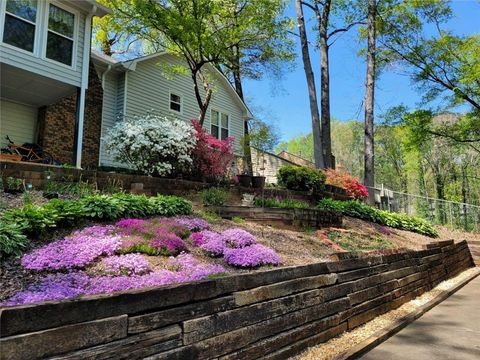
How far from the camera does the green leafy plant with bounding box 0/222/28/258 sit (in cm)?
336

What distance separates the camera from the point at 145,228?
4.64 metres

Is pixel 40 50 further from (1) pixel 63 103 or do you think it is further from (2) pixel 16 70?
(1) pixel 63 103

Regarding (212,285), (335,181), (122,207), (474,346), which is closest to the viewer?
(212,285)

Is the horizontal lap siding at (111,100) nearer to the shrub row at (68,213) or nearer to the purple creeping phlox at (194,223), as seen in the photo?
the shrub row at (68,213)

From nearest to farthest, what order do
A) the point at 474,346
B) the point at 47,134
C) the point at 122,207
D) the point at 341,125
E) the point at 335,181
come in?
the point at 474,346 < the point at 122,207 < the point at 47,134 < the point at 335,181 < the point at 341,125

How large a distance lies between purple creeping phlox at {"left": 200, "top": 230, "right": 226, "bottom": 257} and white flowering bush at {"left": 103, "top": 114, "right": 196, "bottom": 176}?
383cm

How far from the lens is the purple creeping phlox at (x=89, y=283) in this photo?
2.77m

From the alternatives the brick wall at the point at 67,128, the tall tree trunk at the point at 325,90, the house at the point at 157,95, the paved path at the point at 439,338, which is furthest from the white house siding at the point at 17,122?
the paved path at the point at 439,338

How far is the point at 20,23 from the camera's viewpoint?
9.26 meters

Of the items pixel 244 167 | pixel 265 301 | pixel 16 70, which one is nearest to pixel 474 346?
A: pixel 265 301

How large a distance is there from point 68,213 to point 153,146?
4.59m

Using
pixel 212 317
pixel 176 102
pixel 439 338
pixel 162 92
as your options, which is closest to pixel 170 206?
pixel 212 317

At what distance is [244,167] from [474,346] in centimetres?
1387

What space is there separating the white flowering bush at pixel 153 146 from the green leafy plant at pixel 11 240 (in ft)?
16.3
